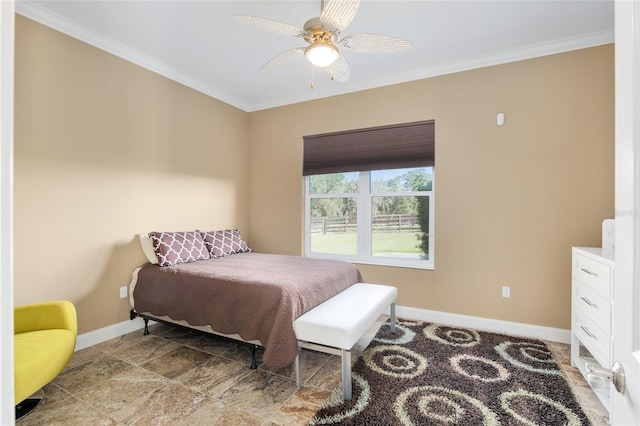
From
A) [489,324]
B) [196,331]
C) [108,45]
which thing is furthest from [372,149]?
[108,45]

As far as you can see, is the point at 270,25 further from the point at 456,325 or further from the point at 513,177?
the point at 456,325

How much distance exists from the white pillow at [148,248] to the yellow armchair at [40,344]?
2.85 ft

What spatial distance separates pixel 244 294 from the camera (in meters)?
2.25

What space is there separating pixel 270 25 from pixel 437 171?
2238 millimetres

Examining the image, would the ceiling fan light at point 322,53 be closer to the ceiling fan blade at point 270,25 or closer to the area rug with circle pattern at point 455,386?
the ceiling fan blade at point 270,25

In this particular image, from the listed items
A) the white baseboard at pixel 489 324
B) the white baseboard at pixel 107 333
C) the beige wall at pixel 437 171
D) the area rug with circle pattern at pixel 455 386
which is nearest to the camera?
the area rug with circle pattern at pixel 455 386

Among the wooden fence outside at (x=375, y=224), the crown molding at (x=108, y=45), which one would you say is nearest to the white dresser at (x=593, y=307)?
the wooden fence outside at (x=375, y=224)

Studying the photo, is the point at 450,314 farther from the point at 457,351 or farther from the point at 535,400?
the point at 535,400

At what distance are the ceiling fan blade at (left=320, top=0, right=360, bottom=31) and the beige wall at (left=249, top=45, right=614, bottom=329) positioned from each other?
1808 mm

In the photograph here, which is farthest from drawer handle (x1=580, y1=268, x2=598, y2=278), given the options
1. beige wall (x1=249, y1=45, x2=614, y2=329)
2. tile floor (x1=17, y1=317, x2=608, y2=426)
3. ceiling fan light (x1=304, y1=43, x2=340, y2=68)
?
ceiling fan light (x1=304, y1=43, x2=340, y2=68)

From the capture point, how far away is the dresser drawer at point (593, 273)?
1836 millimetres

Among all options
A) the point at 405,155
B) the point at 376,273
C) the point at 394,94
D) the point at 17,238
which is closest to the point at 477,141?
the point at 405,155

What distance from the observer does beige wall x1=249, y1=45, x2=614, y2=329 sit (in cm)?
265

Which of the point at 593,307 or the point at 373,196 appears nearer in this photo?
the point at 593,307
